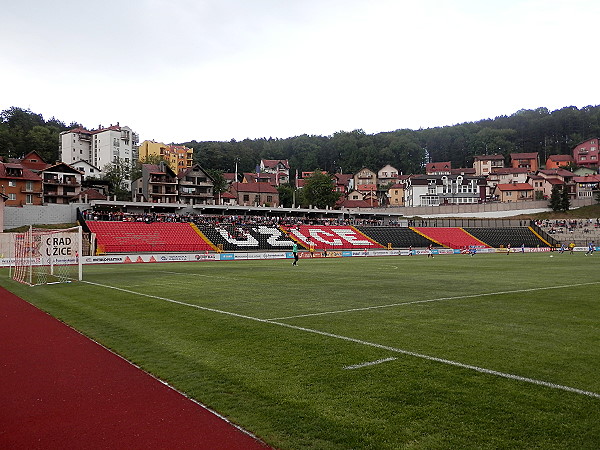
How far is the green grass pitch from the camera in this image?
5727mm

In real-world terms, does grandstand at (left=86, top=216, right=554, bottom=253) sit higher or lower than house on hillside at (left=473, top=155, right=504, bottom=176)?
lower

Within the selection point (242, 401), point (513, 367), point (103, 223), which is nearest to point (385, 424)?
point (242, 401)

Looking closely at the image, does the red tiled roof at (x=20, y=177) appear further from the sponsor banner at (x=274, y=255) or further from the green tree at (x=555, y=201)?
the green tree at (x=555, y=201)

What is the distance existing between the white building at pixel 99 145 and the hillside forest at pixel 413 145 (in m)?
24.0

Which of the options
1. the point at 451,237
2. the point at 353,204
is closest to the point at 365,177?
the point at 353,204

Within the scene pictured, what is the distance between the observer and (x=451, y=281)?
23.6 metres

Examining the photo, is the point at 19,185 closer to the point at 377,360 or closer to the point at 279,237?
the point at 279,237

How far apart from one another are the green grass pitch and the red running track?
0.36 meters

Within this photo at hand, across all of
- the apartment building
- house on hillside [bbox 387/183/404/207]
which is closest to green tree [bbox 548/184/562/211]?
house on hillside [bbox 387/183/404/207]

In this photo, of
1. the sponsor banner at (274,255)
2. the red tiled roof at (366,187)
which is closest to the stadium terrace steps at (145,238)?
the sponsor banner at (274,255)

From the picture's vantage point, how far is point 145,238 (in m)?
58.4

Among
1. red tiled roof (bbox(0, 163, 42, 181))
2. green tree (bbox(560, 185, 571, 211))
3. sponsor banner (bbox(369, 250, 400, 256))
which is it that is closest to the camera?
sponsor banner (bbox(369, 250, 400, 256))

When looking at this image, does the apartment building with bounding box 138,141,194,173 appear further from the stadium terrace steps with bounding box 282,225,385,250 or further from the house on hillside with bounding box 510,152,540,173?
the house on hillside with bounding box 510,152,540,173

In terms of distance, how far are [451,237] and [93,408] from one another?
253 ft
